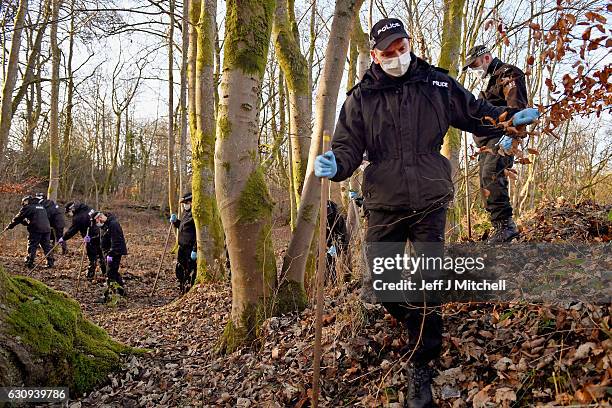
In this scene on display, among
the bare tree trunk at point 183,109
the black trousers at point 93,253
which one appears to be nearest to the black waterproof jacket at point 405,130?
the black trousers at point 93,253

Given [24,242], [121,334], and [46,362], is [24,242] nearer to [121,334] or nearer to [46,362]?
[121,334]

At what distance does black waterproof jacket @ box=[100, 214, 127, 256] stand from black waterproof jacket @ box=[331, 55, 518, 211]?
7631 millimetres

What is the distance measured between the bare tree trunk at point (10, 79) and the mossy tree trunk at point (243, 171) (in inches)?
276

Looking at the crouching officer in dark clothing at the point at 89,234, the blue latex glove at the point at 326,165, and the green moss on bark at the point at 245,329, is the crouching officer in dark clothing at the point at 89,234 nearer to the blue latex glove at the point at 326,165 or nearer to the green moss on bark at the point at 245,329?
the green moss on bark at the point at 245,329

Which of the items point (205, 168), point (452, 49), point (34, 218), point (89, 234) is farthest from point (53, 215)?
point (452, 49)

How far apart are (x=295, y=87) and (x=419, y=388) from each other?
4.73 metres

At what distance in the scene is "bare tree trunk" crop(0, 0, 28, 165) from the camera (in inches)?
342

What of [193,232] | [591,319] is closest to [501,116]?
[591,319]

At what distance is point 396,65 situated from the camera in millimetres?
2900

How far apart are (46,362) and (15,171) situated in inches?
675

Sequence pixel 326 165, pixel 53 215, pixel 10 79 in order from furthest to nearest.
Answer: pixel 53 215
pixel 10 79
pixel 326 165

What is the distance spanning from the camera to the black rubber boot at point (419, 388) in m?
2.64

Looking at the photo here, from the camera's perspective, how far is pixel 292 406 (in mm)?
3055

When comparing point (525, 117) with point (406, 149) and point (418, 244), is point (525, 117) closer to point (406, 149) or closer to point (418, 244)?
point (406, 149)
